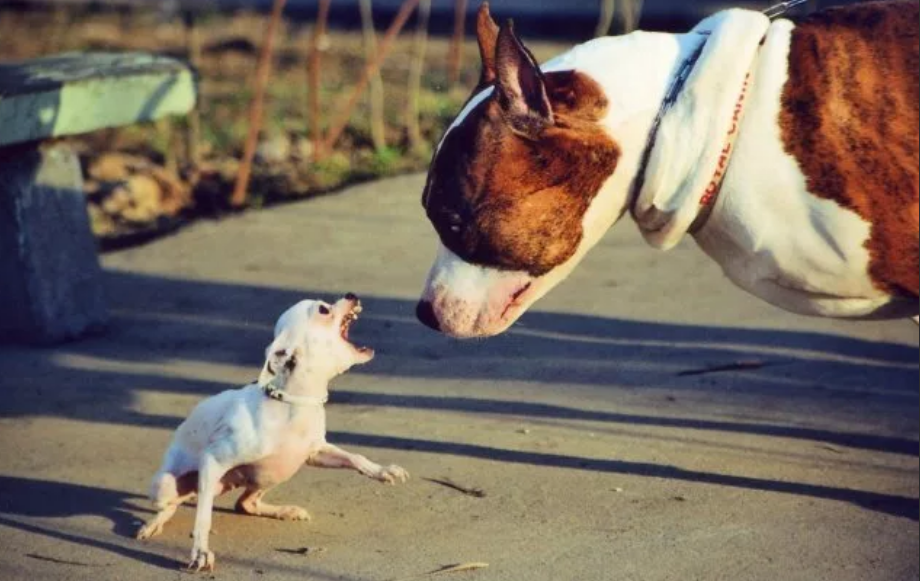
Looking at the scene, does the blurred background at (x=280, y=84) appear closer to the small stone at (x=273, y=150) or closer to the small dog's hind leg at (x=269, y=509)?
the small stone at (x=273, y=150)

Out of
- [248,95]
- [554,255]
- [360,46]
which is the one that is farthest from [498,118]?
[360,46]

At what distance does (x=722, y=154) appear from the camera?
12.1 feet

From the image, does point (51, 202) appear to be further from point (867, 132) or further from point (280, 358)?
point (867, 132)

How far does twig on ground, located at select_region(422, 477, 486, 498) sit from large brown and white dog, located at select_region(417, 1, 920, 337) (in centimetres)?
132

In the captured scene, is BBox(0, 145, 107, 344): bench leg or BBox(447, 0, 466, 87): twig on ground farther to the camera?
BBox(447, 0, 466, 87): twig on ground

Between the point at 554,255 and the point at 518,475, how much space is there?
58.9 inches

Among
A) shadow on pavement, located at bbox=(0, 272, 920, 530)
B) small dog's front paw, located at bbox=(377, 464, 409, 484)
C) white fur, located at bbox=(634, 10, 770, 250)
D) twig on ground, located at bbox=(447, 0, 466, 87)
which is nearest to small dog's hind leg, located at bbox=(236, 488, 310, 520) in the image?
small dog's front paw, located at bbox=(377, 464, 409, 484)

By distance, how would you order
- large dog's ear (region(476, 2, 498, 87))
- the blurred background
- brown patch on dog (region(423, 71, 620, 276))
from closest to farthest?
brown patch on dog (region(423, 71, 620, 276)), large dog's ear (region(476, 2, 498, 87)), the blurred background

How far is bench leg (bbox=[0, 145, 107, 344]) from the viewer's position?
664cm

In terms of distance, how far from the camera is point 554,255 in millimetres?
3863

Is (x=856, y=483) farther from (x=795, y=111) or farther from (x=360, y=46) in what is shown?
(x=360, y=46)

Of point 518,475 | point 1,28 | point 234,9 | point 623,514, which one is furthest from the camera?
point 234,9

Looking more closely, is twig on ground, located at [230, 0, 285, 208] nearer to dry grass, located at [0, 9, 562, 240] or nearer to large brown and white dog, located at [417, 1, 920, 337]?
dry grass, located at [0, 9, 562, 240]

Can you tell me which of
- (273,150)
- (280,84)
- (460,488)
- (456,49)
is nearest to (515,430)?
(460,488)
